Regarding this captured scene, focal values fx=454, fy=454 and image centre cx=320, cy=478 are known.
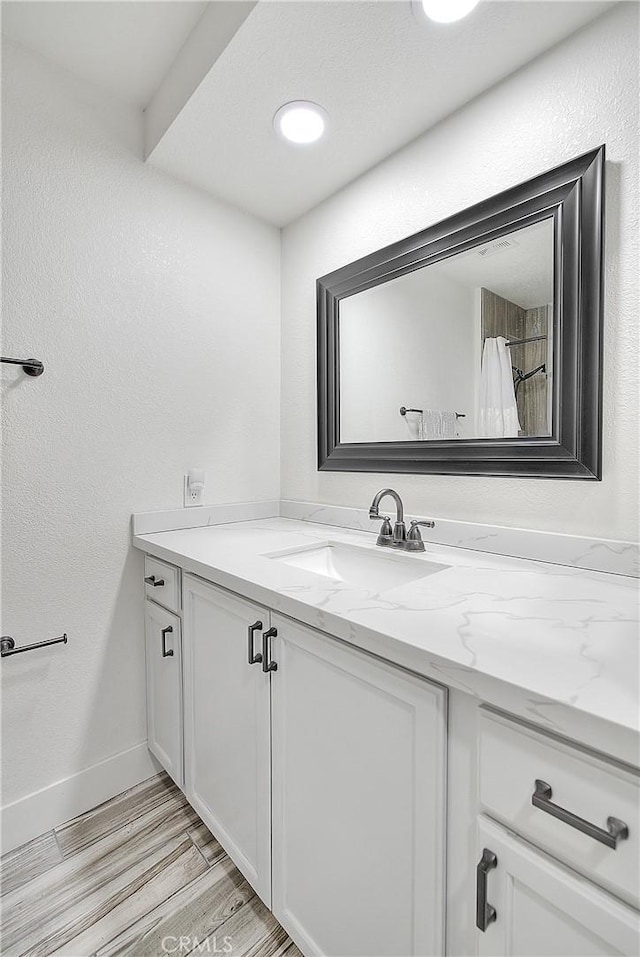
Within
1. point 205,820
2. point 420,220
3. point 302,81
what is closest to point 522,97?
point 420,220

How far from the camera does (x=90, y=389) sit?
1526mm

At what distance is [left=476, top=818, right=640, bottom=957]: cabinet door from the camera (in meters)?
0.54

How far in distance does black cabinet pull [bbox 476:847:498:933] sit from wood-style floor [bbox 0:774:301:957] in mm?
714

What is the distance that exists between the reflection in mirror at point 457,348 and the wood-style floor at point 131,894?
4.67ft

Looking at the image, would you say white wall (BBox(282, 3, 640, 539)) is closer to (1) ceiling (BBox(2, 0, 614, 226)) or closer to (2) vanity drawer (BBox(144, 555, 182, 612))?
(1) ceiling (BBox(2, 0, 614, 226))

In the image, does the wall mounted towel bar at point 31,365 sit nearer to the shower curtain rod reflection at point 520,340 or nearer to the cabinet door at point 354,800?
the cabinet door at point 354,800

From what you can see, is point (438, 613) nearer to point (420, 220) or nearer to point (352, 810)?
point (352, 810)

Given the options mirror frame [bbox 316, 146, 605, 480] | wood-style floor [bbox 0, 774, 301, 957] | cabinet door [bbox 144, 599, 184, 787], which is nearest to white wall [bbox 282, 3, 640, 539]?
mirror frame [bbox 316, 146, 605, 480]

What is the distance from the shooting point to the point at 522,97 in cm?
125

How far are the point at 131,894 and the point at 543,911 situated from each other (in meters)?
1.16

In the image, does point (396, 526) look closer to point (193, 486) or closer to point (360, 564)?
point (360, 564)

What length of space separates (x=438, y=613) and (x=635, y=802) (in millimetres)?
372

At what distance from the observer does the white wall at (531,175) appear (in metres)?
1.07

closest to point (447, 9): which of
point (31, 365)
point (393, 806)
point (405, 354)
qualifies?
point (405, 354)
